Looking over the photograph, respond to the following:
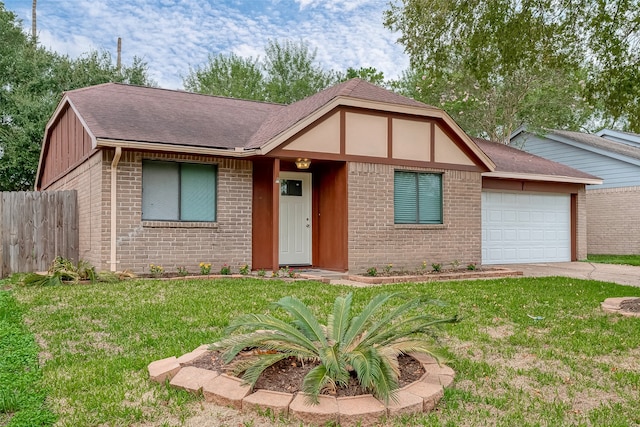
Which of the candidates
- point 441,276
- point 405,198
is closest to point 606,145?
point 405,198

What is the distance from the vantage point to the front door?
12.5m

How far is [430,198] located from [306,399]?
388 inches

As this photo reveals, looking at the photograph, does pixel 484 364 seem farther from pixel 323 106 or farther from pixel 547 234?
pixel 547 234

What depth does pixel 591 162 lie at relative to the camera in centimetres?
2016

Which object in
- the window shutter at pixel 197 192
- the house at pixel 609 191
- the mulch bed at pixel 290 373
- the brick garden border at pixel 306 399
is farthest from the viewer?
the house at pixel 609 191

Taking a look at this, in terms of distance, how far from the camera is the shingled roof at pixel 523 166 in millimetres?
15319

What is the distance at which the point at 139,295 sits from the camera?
7785mm

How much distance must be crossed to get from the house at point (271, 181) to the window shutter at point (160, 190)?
22 mm

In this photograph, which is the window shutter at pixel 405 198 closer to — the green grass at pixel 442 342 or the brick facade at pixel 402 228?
the brick facade at pixel 402 228

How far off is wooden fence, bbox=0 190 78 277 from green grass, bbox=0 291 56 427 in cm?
635

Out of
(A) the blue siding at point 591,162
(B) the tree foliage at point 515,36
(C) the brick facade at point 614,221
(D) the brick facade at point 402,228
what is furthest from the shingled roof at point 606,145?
(B) the tree foliage at point 515,36

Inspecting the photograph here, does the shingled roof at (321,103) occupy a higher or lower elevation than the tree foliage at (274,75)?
lower

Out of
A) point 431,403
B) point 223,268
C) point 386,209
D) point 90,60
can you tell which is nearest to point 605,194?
point 386,209

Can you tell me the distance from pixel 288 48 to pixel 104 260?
2364cm
